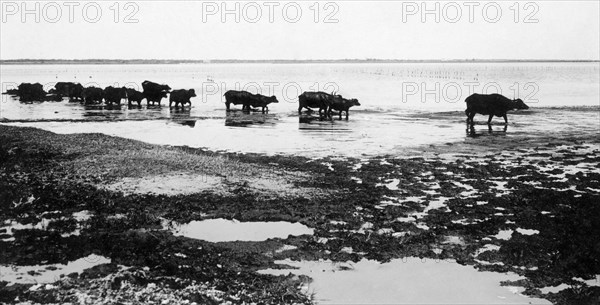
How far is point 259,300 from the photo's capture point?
5699 mm

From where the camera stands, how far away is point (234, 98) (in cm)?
3294

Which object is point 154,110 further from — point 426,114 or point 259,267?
point 259,267

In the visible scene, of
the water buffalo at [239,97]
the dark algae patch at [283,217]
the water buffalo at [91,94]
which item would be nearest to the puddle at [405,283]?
the dark algae patch at [283,217]

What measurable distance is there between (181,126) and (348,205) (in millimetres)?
16015

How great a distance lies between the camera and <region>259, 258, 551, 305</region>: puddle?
5.98 meters

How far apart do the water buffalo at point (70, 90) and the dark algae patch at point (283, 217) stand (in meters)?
29.3

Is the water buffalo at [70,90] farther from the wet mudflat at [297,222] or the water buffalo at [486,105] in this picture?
the water buffalo at [486,105]

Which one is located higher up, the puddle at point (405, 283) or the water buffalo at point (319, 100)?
the water buffalo at point (319, 100)

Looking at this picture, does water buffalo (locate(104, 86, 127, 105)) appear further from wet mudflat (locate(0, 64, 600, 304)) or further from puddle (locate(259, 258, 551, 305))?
puddle (locate(259, 258, 551, 305))

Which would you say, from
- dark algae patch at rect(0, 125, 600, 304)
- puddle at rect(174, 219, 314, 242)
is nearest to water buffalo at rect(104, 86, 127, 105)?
dark algae patch at rect(0, 125, 600, 304)

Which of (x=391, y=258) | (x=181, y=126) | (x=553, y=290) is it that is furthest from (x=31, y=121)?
(x=553, y=290)

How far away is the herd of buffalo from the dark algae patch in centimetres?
930

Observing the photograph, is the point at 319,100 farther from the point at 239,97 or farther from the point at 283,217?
the point at 283,217

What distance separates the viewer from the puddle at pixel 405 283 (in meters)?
5.98
